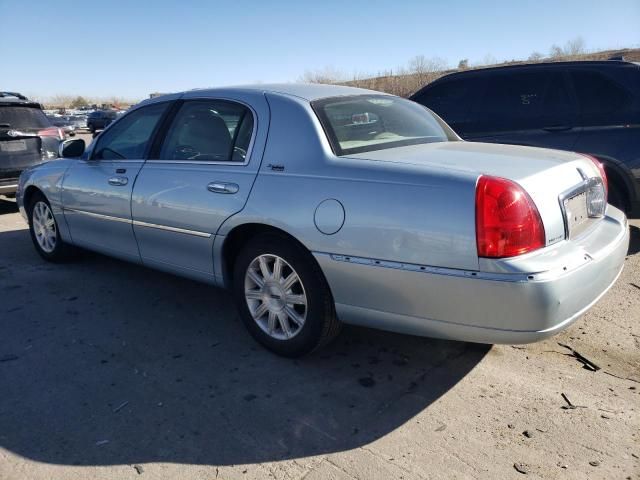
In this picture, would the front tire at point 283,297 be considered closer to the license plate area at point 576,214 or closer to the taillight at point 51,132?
the license plate area at point 576,214

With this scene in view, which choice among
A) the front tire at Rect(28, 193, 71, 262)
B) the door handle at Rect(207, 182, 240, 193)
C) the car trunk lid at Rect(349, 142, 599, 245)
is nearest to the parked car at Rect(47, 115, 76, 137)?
the front tire at Rect(28, 193, 71, 262)

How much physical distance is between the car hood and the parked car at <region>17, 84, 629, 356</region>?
0.01 metres

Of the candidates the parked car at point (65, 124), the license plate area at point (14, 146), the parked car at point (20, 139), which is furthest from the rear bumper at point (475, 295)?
the parked car at point (65, 124)

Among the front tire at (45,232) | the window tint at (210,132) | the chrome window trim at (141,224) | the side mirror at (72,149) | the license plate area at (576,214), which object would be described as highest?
the window tint at (210,132)

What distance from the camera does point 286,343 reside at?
10.9 feet

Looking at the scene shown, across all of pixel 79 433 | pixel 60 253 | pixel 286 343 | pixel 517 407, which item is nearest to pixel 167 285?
pixel 60 253

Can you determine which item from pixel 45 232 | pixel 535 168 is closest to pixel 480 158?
pixel 535 168

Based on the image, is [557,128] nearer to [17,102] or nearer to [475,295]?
[475,295]

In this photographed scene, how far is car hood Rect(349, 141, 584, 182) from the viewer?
2.75 m

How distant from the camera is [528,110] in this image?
562 centimetres

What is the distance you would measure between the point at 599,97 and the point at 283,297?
3833 millimetres

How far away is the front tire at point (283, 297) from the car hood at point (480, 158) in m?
0.71

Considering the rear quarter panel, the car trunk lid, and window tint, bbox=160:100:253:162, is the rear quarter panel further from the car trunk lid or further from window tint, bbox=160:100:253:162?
window tint, bbox=160:100:253:162

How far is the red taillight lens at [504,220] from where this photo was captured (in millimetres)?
2496
